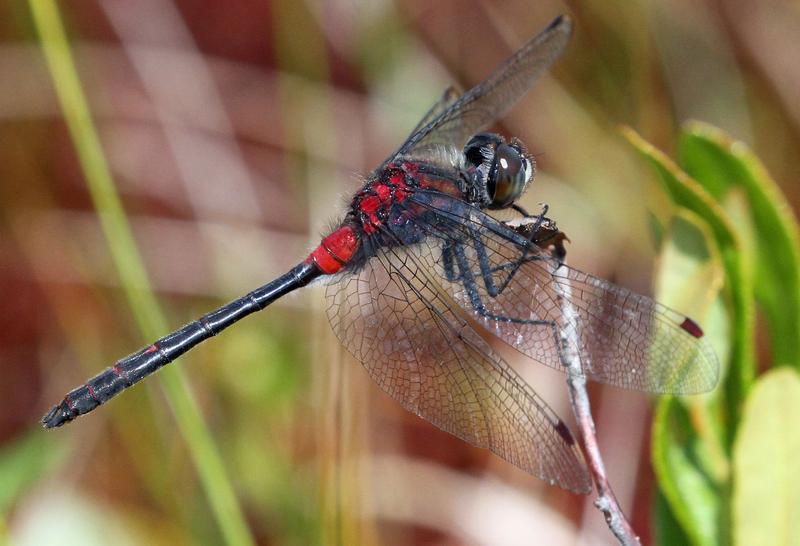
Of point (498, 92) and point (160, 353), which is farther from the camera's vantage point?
point (498, 92)

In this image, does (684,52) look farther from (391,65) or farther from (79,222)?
(79,222)

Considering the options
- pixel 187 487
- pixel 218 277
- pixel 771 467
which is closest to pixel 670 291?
pixel 771 467

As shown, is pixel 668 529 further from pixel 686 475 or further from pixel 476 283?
pixel 476 283

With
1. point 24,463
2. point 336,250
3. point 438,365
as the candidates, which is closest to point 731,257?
point 438,365

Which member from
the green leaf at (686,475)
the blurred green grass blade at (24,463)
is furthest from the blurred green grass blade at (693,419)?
the blurred green grass blade at (24,463)

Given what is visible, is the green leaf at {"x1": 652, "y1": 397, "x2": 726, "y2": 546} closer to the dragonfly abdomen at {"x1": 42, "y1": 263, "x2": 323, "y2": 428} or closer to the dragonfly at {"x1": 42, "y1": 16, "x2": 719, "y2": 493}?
the dragonfly at {"x1": 42, "y1": 16, "x2": 719, "y2": 493}

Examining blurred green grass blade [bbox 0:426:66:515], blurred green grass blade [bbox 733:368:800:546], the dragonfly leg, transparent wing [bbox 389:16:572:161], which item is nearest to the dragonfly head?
the dragonfly leg

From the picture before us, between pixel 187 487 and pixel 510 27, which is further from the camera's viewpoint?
pixel 510 27
